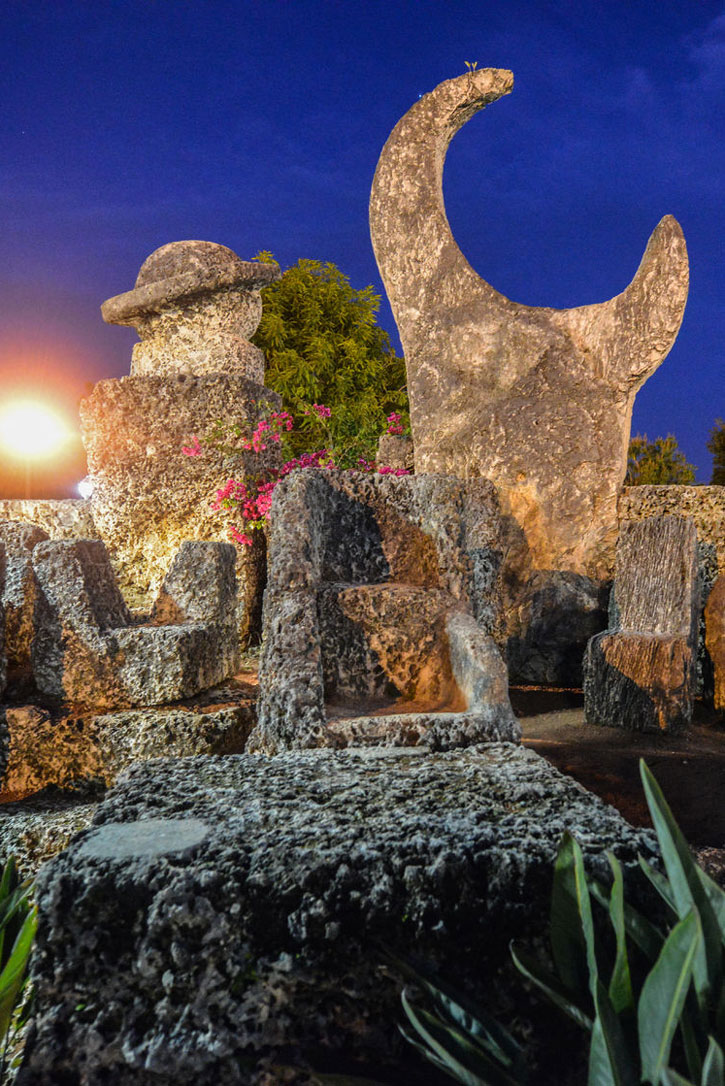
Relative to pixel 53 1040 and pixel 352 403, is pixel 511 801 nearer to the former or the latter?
pixel 53 1040

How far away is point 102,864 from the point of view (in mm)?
1126

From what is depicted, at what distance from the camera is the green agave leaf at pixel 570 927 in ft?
3.10

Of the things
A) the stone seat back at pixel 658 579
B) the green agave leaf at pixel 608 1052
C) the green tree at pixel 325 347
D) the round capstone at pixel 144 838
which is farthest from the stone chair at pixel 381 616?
the green tree at pixel 325 347

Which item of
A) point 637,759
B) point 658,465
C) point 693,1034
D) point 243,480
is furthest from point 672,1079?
point 658,465

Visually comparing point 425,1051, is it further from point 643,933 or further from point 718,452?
point 718,452

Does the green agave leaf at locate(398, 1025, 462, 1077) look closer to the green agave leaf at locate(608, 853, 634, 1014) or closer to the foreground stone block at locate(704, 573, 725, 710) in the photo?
the green agave leaf at locate(608, 853, 634, 1014)

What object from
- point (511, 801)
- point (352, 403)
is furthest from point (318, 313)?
point (511, 801)

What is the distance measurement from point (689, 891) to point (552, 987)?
0.22m

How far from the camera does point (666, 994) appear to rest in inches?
30.3

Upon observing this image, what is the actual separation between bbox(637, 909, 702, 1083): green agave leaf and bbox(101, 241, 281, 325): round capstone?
5.31 metres

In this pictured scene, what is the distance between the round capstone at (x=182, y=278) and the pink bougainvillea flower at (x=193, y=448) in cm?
116

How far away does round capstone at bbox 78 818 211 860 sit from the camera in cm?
116

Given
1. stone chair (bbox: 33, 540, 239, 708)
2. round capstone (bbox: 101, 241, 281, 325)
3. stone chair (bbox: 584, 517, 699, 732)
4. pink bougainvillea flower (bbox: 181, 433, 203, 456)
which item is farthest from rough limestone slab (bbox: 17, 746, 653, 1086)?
round capstone (bbox: 101, 241, 281, 325)

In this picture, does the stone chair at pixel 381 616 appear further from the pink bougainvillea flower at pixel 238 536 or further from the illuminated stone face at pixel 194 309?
the illuminated stone face at pixel 194 309
